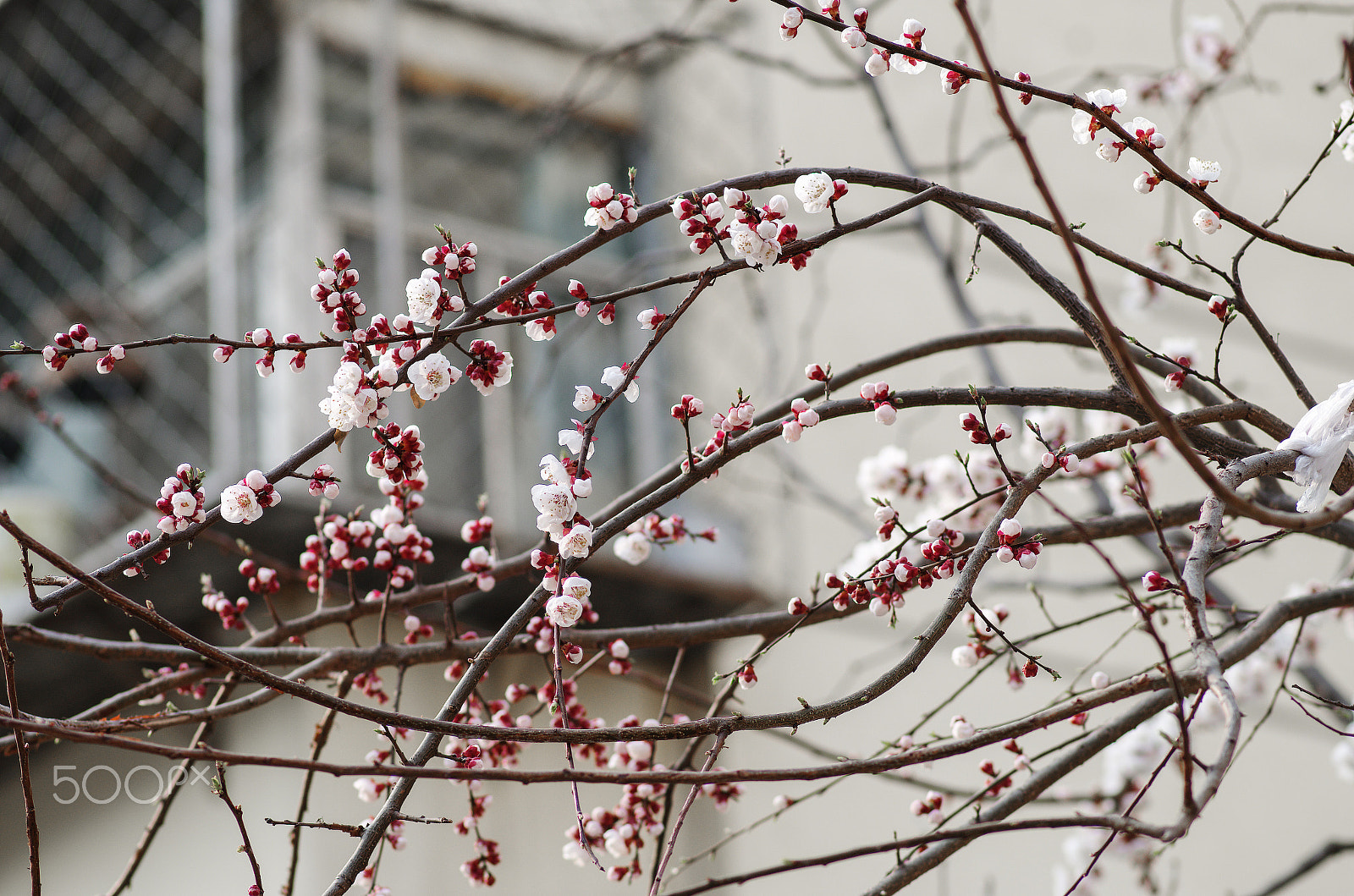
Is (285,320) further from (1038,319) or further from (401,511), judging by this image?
(1038,319)

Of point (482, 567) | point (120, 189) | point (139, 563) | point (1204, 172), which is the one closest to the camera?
point (139, 563)

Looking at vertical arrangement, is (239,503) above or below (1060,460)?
above

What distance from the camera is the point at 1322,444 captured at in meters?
1.15

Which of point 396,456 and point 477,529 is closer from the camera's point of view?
point 396,456

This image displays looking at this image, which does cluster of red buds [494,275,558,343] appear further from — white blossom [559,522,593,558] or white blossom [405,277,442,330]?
white blossom [559,522,593,558]

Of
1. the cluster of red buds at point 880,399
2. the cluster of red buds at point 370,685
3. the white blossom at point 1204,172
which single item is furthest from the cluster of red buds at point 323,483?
the white blossom at point 1204,172

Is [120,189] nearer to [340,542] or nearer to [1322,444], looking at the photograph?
[340,542]

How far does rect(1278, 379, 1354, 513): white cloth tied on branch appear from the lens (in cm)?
114

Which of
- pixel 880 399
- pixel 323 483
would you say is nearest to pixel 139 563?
pixel 323 483

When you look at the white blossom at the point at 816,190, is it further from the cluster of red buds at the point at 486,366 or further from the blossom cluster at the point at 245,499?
the blossom cluster at the point at 245,499

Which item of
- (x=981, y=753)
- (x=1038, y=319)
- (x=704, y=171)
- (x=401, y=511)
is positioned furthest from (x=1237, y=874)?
(x=401, y=511)

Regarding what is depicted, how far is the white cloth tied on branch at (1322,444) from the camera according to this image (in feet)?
3.76

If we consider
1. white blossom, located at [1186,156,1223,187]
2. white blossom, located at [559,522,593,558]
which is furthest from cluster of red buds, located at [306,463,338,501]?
white blossom, located at [1186,156,1223,187]

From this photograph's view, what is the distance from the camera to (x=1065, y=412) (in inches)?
91.7
